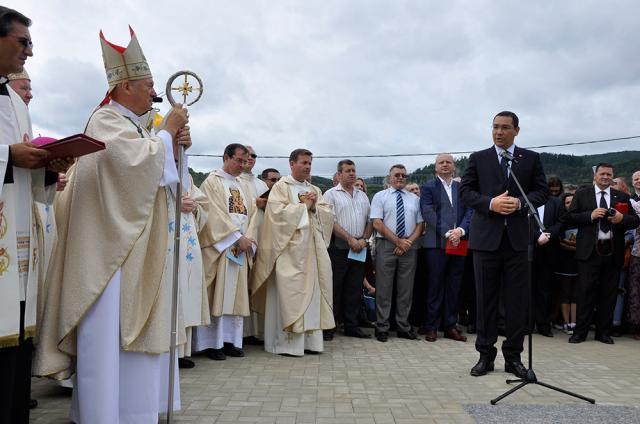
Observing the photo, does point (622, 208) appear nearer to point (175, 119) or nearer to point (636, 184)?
point (636, 184)

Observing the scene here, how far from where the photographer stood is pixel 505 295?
5.30 m

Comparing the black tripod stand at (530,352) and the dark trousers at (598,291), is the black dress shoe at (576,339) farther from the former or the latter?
the black tripod stand at (530,352)

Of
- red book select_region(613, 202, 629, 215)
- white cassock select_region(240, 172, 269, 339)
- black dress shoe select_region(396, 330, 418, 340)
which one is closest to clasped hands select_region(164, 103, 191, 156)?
white cassock select_region(240, 172, 269, 339)

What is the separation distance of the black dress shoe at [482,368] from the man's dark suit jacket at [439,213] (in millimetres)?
2427

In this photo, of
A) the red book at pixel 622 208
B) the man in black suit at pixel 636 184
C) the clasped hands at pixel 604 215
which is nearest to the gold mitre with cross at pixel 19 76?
the clasped hands at pixel 604 215

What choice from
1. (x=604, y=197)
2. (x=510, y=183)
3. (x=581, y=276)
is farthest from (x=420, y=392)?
(x=604, y=197)

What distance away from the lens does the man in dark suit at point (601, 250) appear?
7.59m

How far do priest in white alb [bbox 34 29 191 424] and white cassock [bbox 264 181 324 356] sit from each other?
3000 millimetres

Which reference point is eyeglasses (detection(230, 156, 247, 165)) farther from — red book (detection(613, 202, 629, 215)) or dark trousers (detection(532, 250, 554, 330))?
red book (detection(613, 202, 629, 215))

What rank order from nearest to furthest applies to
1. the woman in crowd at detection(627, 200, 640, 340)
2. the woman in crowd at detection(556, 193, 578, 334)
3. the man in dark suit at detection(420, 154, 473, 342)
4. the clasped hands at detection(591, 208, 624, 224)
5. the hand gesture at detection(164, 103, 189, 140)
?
1. the hand gesture at detection(164, 103, 189, 140)
2. the clasped hands at detection(591, 208, 624, 224)
3. the man in dark suit at detection(420, 154, 473, 342)
4. the woman in crowd at detection(627, 200, 640, 340)
5. the woman in crowd at detection(556, 193, 578, 334)

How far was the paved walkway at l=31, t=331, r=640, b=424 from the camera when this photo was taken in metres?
3.98

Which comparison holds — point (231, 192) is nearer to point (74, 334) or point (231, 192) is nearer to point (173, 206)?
point (173, 206)

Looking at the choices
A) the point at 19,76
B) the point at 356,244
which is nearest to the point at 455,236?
the point at 356,244

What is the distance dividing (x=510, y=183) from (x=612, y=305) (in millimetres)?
3668
